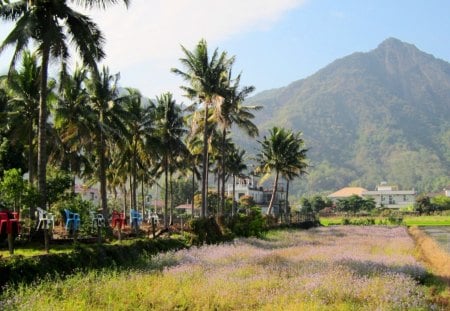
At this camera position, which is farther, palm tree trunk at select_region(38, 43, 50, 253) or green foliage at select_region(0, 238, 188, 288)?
palm tree trunk at select_region(38, 43, 50, 253)

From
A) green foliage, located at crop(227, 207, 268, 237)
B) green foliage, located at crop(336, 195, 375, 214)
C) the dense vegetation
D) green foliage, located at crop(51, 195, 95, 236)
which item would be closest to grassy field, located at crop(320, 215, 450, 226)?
green foliage, located at crop(336, 195, 375, 214)

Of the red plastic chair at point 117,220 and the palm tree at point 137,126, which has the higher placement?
the palm tree at point 137,126

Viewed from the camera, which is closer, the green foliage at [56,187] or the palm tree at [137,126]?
the green foliage at [56,187]

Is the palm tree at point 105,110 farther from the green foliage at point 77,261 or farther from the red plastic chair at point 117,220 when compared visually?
the green foliage at point 77,261

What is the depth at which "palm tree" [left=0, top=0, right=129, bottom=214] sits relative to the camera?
22922 millimetres

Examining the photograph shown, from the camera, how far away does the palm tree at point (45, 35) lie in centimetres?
2292

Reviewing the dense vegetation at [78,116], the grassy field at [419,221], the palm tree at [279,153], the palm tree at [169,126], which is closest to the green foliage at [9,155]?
the dense vegetation at [78,116]

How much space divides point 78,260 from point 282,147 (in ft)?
176

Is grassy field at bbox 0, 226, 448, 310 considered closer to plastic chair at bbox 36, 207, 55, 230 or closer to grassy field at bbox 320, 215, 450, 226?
plastic chair at bbox 36, 207, 55, 230

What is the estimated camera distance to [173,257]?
20.7 m

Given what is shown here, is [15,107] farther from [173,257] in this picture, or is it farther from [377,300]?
[377,300]

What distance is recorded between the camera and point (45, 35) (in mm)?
23562

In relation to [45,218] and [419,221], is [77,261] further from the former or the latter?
[419,221]

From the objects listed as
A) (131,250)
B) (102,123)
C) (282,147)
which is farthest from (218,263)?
(282,147)
